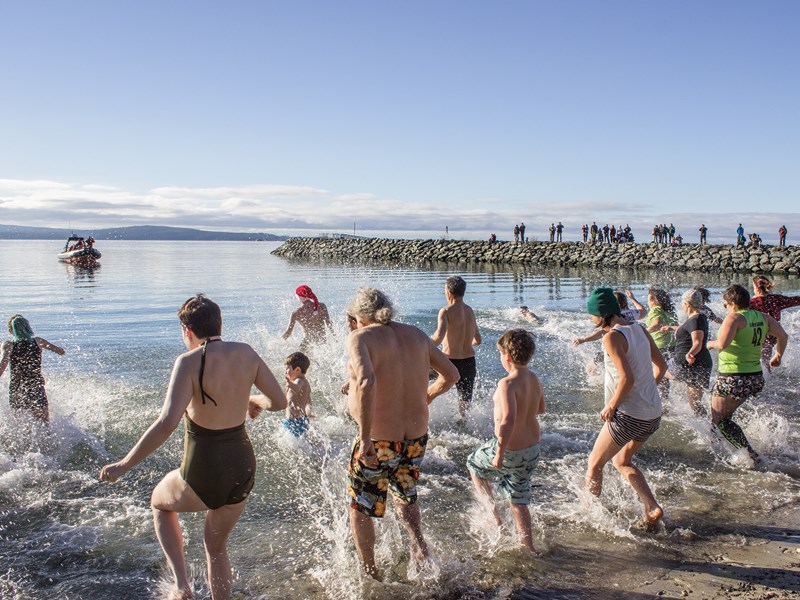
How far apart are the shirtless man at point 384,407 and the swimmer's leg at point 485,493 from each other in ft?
2.82

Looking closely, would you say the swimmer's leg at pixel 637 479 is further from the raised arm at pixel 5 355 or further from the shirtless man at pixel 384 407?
the raised arm at pixel 5 355

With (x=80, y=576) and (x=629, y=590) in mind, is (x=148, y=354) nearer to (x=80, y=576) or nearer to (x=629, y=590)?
(x=80, y=576)

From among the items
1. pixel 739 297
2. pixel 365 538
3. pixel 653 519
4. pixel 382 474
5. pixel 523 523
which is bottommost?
pixel 653 519

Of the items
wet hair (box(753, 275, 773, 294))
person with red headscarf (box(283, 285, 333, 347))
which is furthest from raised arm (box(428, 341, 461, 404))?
person with red headscarf (box(283, 285, 333, 347))

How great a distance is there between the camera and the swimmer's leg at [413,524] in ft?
14.0

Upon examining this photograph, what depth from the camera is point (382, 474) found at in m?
4.03

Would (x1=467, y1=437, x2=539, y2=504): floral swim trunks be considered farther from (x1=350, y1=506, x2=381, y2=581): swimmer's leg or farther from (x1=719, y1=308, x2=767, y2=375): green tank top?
(x1=719, y1=308, x2=767, y2=375): green tank top

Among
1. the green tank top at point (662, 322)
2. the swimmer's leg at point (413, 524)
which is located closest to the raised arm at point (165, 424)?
the swimmer's leg at point (413, 524)

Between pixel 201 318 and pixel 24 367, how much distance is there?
15.0 ft

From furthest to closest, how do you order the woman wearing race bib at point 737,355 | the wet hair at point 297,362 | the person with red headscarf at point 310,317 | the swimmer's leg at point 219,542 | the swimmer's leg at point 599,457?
the person with red headscarf at point 310,317, the wet hair at point 297,362, the woman wearing race bib at point 737,355, the swimmer's leg at point 599,457, the swimmer's leg at point 219,542

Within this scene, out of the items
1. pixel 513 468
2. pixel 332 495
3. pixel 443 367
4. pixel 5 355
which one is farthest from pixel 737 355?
pixel 5 355

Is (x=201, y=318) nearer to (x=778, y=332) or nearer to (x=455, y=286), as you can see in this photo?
(x=455, y=286)

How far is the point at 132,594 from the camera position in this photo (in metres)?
4.52

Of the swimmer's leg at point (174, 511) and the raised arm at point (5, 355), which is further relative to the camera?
the raised arm at point (5, 355)
